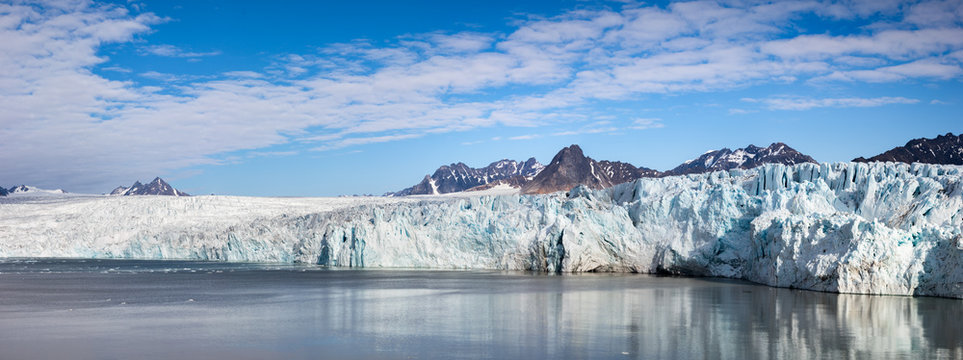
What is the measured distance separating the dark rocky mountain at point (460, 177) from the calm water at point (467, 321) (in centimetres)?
8952

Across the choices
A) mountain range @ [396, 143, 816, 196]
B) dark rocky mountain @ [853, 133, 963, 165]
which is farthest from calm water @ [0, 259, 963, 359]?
mountain range @ [396, 143, 816, 196]

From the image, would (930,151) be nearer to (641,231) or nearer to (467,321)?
(641,231)

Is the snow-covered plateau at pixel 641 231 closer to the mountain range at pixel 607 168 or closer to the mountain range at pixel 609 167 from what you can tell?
the mountain range at pixel 609 167

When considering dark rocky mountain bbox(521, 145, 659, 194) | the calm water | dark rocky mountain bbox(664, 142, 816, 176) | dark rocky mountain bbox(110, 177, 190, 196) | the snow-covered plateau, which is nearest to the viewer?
the calm water

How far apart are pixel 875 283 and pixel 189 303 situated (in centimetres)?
1837

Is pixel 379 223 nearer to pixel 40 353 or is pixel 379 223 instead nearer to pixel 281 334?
pixel 281 334

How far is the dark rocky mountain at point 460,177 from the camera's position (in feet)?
412

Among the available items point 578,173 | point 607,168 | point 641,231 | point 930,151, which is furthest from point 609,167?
point 641,231

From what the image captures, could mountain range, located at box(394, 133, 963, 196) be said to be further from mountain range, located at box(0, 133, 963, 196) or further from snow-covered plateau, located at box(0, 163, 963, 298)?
snow-covered plateau, located at box(0, 163, 963, 298)

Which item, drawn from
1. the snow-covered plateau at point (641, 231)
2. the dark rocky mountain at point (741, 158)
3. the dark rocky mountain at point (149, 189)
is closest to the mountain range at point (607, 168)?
the dark rocky mountain at point (741, 158)

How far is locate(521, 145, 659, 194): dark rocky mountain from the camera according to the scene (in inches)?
3841

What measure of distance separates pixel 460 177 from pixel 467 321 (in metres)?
117

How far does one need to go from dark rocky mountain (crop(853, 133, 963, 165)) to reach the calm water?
42210mm

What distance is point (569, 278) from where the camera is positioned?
28703 mm
